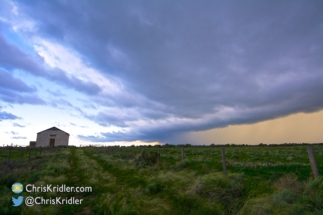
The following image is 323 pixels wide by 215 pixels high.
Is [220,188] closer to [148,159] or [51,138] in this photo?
[148,159]

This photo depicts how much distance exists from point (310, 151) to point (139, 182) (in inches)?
321

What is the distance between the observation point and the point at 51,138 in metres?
66.8

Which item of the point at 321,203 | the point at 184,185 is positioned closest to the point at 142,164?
the point at 184,185

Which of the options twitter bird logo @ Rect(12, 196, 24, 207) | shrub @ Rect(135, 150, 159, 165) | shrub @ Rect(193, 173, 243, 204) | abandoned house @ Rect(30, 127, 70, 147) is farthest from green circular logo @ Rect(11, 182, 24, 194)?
abandoned house @ Rect(30, 127, 70, 147)

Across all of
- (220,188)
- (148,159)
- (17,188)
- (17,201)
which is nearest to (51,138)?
(148,159)

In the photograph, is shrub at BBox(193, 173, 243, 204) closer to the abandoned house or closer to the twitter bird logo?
the twitter bird logo

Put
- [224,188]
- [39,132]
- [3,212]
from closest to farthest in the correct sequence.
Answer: [3,212] < [224,188] < [39,132]

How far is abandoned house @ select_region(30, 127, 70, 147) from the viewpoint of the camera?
65.9m

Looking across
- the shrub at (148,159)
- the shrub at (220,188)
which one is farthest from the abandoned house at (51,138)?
the shrub at (220,188)

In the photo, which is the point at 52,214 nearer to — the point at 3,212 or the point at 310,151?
the point at 3,212

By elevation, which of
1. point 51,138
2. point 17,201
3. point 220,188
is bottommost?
point 17,201

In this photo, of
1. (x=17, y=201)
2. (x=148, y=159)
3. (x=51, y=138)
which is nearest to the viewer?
(x=17, y=201)

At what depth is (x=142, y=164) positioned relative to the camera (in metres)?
16.7

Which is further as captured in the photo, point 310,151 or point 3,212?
point 310,151
